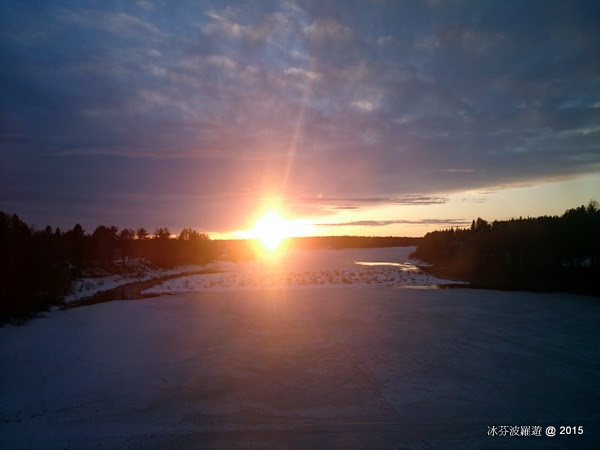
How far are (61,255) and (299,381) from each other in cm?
2888

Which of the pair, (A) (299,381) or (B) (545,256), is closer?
(A) (299,381)

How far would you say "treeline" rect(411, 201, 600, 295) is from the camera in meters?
28.9

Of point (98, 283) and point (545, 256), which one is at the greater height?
point (545, 256)

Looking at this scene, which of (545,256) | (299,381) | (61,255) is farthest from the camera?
(545,256)

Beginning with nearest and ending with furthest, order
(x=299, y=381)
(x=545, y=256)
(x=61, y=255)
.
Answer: (x=299, y=381) → (x=61, y=255) → (x=545, y=256)

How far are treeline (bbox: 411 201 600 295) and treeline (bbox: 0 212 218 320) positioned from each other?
93.6 ft

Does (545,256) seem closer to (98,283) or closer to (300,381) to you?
(300,381)

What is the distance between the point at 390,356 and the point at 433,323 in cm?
465

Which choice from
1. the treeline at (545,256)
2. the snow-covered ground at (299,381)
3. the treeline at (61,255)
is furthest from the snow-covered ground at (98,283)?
the treeline at (545,256)

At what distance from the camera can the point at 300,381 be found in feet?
26.5

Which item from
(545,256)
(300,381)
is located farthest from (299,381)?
(545,256)

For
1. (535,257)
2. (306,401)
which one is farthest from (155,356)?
(535,257)

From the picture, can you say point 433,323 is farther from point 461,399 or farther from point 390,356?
point 461,399

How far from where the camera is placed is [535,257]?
33.5 meters
